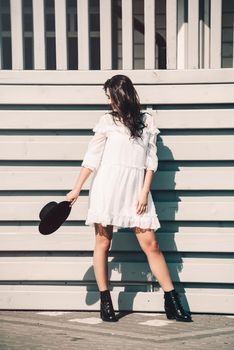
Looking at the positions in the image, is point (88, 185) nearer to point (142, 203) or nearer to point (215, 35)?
point (142, 203)

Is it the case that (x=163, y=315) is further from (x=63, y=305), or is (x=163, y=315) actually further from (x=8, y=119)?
(x=8, y=119)

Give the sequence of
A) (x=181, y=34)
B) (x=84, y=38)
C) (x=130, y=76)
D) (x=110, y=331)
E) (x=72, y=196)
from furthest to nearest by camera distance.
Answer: (x=181, y=34)
(x=84, y=38)
(x=130, y=76)
(x=72, y=196)
(x=110, y=331)

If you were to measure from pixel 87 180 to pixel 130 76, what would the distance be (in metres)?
0.85

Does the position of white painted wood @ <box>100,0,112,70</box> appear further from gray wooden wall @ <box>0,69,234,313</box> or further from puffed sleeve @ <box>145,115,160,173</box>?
puffed sleeve @ <box>145,115,160,173</box>

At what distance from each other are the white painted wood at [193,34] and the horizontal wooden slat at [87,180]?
2.68 ft

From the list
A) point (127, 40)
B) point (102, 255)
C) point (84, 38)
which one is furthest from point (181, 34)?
point (102, 255)

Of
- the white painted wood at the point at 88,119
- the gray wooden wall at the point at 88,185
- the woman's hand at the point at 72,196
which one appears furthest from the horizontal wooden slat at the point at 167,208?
the white painted wood at the point at 88,119

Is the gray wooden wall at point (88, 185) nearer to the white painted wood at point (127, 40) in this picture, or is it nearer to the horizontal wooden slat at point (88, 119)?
the horizontal wooden slat at point (88, 119)

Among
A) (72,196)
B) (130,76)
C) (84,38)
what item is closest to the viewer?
(72,196)

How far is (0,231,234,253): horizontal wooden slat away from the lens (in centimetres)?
585

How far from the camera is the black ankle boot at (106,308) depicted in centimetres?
558

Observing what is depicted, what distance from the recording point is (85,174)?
18.2ft

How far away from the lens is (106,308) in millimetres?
5602

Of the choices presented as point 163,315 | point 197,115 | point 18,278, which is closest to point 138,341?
point 163,315
